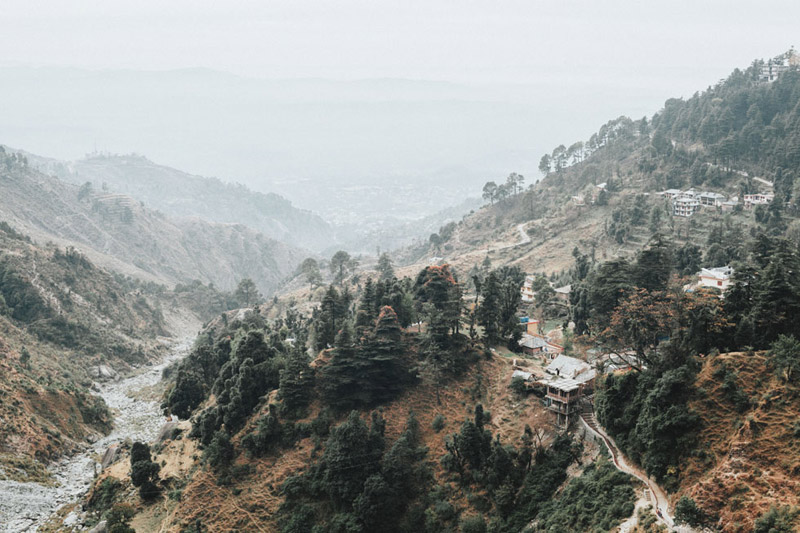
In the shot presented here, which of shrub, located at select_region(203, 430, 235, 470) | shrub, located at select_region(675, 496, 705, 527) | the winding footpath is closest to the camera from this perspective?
shrub, located at select_region(675, 496, 705, 527)

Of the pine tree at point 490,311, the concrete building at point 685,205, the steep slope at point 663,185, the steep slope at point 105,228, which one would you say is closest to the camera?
the pine tree at point 490,311

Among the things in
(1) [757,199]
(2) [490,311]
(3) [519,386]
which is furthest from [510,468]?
(1) [757,199]

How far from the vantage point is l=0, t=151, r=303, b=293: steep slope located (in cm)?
14800

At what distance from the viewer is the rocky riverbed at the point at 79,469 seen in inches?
→ 1624

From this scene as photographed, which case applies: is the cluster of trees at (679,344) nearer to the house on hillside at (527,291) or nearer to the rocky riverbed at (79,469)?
the house on hillside at (527,291)

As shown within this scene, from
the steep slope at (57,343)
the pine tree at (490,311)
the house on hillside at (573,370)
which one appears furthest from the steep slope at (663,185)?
the steep slope at (57,343)

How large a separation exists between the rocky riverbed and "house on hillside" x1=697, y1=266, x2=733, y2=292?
198ft

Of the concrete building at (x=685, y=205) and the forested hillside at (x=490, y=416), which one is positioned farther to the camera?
the concrete building at (x=685, y=205)

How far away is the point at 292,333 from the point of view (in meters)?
72.8

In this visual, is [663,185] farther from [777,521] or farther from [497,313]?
[777,521]

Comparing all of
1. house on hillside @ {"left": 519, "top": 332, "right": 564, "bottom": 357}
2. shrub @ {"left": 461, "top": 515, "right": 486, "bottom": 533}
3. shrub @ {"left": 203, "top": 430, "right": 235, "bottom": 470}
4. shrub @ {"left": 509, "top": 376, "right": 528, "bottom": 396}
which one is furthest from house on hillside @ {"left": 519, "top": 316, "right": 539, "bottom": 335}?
shrub @ {"left": 203, "top": 430, "right": 235, "bottom": 470}

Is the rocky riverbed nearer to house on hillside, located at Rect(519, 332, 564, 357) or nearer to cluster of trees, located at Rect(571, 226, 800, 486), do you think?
house on hillside, located at Rect(519, 332, 564, 357)

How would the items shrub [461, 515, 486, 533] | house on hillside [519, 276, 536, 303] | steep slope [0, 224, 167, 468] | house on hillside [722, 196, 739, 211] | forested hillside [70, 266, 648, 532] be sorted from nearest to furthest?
shrub [461, 515, 486, 533], forested hillside [70, 266, 648, 532], steep slope [0, 224, 167, 468], house on hillside [519, 276, 536, 303], house on hillside [722, 196, 739, 211]

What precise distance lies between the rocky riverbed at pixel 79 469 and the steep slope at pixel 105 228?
76842 millimetres
